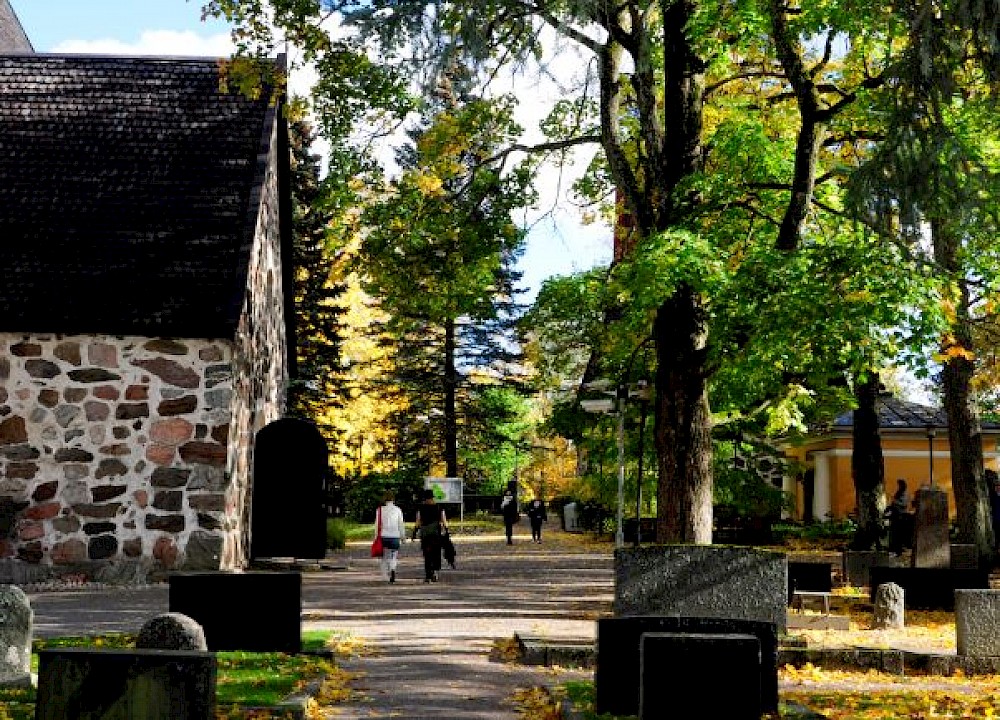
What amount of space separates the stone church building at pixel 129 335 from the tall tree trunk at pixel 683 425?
25.5 ft

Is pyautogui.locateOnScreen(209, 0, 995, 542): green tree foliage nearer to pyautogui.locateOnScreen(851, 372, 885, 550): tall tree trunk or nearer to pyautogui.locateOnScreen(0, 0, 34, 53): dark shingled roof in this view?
pyautogui.locateOnScreen(851, 372, 885, 550): tall tree trunk

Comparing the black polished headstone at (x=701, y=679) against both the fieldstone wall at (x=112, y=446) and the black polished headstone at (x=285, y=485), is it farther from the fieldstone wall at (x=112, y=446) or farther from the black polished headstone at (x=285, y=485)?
the black polished headstone at (x=285, y=485)

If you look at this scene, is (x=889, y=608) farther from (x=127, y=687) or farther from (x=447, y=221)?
(x=127, y=687)

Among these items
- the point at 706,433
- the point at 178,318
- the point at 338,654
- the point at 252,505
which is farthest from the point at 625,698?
the point at 252,505

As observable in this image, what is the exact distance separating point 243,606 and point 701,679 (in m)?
6.37

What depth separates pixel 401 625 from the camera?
18641 millimetres

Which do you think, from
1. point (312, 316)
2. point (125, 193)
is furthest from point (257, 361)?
point (312, 316)

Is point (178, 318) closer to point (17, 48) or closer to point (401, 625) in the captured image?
point (401, 625)

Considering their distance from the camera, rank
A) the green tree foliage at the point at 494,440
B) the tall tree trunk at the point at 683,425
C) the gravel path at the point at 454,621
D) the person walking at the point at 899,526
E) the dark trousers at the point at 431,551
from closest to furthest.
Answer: the gravel path at the point at 454,621, the tall tree trunk at the point at 683,425, the dark trousers at the point at 431,551, the person walking at the point at 899,526, the green tree foliage at the point at 494,440

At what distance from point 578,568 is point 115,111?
12.9 metres

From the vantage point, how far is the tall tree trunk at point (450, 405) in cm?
5894

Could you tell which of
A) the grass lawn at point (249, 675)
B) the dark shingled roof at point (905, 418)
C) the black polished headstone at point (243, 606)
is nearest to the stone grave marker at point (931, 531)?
the grass lawn at point (249, 675)

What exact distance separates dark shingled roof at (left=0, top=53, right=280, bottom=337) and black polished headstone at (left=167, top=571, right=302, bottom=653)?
9819mm

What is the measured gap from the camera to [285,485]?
90.9ft
